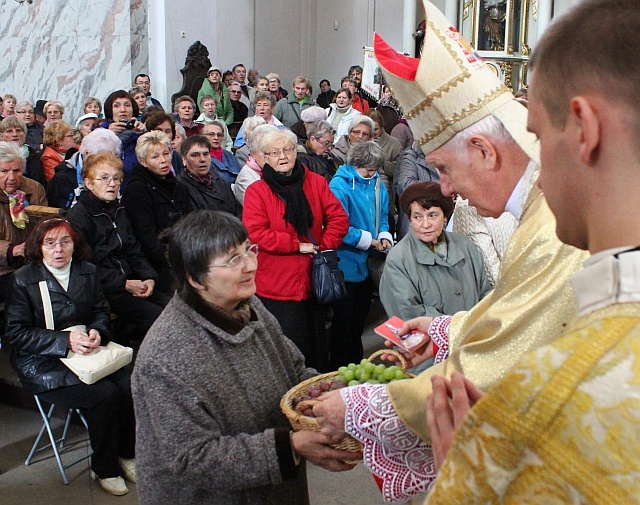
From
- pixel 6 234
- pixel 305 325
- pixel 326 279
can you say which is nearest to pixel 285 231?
pixel 326 279

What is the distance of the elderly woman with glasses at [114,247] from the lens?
473 cm

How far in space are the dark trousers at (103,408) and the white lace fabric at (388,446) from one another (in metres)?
2.40

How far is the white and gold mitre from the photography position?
2143 mm

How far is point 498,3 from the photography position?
16.8 metres

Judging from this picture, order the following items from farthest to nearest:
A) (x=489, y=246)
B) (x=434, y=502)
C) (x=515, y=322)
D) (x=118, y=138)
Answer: (x=118, y=138) → (x=489, y=246) → (x=515, y=322) → (x=434, y=502)

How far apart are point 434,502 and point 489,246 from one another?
3597 mm

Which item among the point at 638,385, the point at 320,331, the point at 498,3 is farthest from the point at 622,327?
the point at 498,3

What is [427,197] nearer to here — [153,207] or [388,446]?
[153,207]

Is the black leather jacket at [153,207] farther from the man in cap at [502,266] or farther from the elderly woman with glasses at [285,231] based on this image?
the man in cap at [502,266]

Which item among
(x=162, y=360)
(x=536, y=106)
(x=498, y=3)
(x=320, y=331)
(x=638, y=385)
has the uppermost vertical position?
(x=498, y=3)

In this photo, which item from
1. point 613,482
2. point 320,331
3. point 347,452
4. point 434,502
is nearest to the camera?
point 613,482

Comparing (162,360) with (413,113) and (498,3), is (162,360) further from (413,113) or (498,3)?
(498,3)

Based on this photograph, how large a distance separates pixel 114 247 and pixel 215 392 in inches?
111

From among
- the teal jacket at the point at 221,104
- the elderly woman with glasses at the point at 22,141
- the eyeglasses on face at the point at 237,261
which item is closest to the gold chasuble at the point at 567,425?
the eyeglasses on face at the point at 237,261
